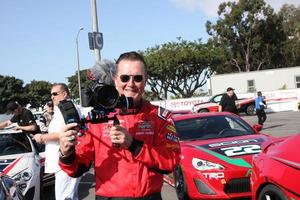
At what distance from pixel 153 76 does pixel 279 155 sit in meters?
46.8

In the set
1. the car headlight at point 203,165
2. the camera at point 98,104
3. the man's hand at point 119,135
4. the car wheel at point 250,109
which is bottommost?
the car wheel at point 250,109

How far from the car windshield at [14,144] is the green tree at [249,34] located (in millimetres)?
44515

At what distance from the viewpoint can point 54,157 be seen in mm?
4980

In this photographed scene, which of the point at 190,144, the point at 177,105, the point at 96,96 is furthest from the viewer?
the point at 177,105

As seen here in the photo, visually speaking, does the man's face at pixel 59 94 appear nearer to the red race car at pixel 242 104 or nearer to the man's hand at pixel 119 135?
the man's hand at pixel 119 135

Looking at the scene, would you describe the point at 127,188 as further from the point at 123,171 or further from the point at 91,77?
the point at 91,77

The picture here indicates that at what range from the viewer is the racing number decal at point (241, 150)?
6387 mm

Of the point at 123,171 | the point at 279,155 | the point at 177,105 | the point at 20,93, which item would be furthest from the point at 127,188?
the point at 20,93

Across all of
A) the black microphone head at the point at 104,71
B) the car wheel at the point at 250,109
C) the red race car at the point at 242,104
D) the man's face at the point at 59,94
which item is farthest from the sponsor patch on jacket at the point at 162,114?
the car wheel at the point at 250,109

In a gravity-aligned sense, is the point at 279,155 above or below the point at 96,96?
below

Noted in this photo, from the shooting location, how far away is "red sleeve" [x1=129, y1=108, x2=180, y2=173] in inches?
99.1

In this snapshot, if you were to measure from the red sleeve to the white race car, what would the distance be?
4.12 metres

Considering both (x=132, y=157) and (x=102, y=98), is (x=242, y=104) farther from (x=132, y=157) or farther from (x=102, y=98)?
(x=102, y=98)

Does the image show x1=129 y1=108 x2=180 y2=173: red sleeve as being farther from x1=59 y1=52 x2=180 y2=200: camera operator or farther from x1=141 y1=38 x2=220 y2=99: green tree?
x1=141 y1=38 x2=220 y2=99: green tree
